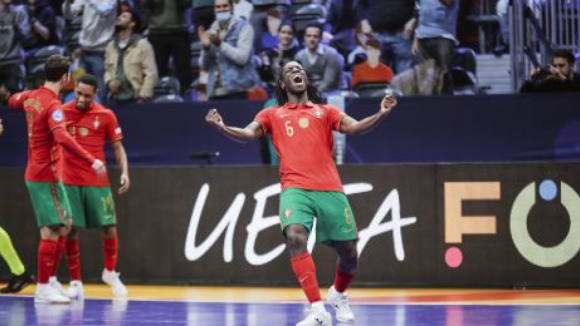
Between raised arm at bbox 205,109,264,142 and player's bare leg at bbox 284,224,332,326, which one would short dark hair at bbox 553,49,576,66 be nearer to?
raised arm at bbox 205,109,264,142

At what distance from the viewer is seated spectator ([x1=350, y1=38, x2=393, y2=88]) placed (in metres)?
14.4

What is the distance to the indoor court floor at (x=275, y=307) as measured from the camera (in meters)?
9.40

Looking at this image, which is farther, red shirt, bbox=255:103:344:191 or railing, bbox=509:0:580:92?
railing, bbox=509:0:580:92

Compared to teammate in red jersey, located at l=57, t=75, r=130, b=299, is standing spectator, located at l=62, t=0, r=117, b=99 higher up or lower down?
higher up

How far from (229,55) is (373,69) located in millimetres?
1882

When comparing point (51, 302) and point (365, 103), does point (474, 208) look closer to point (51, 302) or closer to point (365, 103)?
point (365, 103)

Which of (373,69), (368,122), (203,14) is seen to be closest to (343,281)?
(368,122)

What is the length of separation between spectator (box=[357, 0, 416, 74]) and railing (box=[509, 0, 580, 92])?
1.37m

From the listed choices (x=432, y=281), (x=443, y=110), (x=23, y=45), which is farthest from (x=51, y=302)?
(x=23, y=45)

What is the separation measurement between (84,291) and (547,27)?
21.8ft

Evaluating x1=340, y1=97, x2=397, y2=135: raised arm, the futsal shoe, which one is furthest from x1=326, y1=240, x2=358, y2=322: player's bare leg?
the futsal shoe

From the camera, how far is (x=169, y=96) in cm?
1547

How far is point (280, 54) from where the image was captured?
15.0m

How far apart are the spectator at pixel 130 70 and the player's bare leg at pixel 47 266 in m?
3.84
